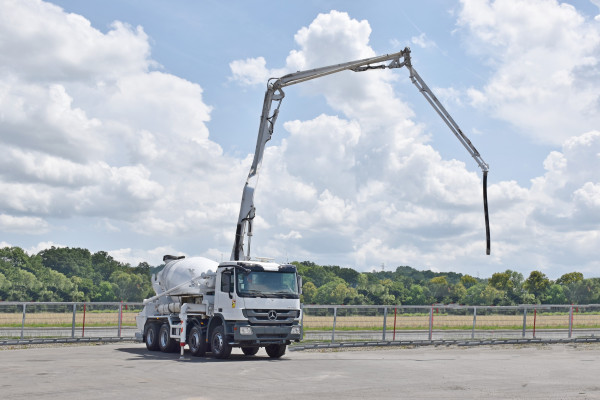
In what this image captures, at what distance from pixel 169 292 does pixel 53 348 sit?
5.15 m

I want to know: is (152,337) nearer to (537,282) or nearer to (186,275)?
(186,275)

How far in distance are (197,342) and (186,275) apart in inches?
106

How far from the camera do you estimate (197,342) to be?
23.1 m

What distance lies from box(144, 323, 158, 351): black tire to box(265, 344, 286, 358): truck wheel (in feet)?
15.7

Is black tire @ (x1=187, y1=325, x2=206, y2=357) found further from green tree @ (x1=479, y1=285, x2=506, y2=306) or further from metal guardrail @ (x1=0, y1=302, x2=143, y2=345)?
green tree @ (x1=479, y1=285, x2=506, y2=306)

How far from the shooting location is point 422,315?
3228 centimetres

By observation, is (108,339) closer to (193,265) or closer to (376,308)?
(193,265)

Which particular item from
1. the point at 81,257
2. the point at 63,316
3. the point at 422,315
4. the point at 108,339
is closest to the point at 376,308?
the point at 422,315

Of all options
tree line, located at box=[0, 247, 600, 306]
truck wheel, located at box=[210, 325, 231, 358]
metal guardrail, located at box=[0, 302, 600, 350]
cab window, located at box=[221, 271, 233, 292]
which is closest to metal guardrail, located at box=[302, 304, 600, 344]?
metal guardrail, located at box=[0, 302, 600, 350]

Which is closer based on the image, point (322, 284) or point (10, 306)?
point (10, 306)

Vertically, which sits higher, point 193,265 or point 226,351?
point 193,265

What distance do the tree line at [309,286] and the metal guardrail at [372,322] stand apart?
45814 mm

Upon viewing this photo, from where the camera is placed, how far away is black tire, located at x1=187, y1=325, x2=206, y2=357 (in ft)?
75.4

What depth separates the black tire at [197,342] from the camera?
23.0 meters
